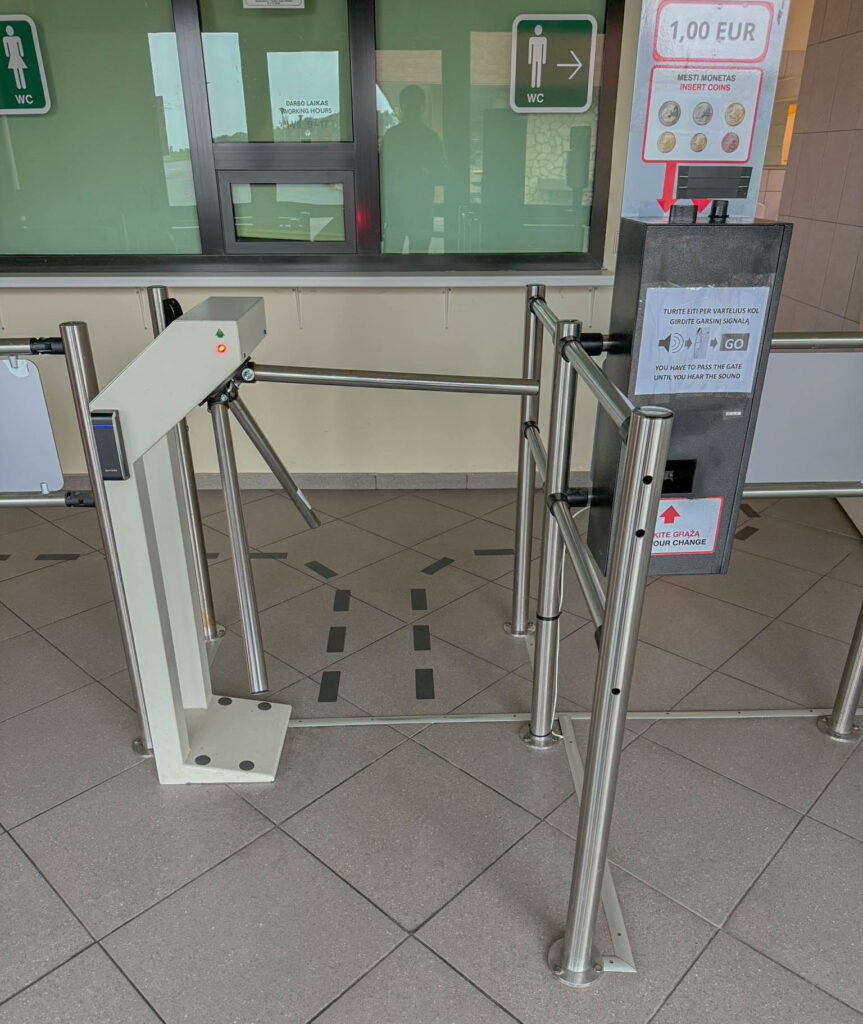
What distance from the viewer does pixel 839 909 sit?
4.30 feet

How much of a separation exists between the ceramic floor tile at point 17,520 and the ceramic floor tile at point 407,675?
62.8 inches

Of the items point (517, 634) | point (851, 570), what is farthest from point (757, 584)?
point (517, 634)

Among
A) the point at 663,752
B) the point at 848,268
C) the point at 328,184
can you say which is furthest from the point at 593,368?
the point at 848,268

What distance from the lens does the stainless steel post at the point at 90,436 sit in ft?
4.49

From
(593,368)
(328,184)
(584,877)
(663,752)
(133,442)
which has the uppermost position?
(328,184)

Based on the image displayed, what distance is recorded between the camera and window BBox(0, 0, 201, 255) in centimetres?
262

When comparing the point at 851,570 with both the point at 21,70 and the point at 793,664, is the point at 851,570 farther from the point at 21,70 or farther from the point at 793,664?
the point at 21,70

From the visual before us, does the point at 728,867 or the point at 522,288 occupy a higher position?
the point at 522,288

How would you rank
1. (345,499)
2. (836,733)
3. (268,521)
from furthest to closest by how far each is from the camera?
(345,499) → (268,521) → (836,733)

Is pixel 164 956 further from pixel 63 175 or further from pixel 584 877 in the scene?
pixel 63 175

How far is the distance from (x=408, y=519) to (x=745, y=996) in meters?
1.96

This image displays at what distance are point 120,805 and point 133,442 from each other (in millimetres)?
758

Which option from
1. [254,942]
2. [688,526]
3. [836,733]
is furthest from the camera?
[836,733]

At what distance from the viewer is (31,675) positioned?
1950 millimetres
